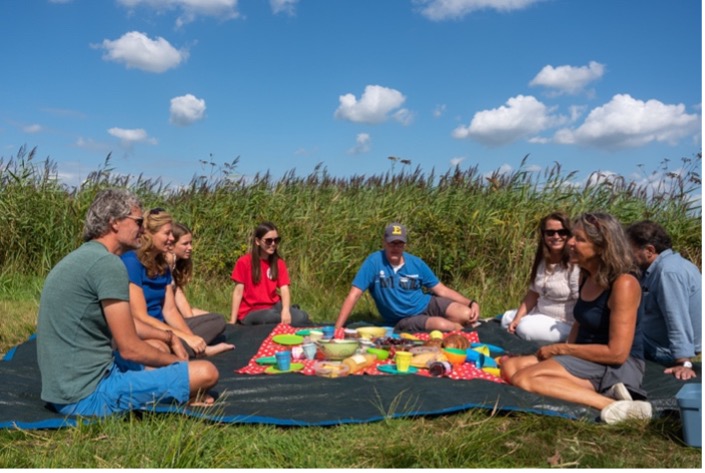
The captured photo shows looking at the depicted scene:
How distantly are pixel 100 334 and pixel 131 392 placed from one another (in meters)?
0.33

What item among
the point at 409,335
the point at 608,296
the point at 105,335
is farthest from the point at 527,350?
the point at 105,335

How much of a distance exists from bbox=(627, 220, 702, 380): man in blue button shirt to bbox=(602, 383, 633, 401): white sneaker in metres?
0.82

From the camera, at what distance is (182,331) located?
5.01 metres

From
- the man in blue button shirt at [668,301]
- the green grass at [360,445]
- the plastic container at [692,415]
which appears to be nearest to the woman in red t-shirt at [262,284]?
the green grass at [360,445]

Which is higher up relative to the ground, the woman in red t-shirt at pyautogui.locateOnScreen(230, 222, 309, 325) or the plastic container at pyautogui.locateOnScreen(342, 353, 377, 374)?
the woman in red t-shirt at pyautogui.locateOnScreen(230, 222, 309, 325)

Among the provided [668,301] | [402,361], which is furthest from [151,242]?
[668,301]

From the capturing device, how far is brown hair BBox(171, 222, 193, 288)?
5418 millimetres

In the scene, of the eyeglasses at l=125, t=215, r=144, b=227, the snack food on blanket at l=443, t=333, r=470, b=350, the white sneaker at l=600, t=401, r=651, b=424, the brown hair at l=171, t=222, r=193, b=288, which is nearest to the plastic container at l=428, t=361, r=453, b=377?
the snack food on blanket at l=443, t=333, r=470, b=350

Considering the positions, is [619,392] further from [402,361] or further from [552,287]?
[552,287]

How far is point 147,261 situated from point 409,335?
220 centimetres

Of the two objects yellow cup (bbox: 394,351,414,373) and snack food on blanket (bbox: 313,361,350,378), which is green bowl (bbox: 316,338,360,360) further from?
yellow cup (bbox: 394,351,414,373)

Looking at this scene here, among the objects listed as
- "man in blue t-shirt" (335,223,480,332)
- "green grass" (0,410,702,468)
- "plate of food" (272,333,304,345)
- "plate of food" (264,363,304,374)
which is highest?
"man in blue t-shirt" (335,223,480,332)

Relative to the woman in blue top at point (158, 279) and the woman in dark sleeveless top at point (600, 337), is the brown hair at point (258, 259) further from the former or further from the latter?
the woman in dark sleeveless top at point (600, 337)

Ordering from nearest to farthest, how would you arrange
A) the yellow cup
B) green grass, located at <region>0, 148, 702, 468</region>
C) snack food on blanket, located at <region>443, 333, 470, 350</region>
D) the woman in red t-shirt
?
1. the yellow cup
2. snack food on blanket, located at <region>443, 333, 470, 350</region>
3. the woman in red t-shirt
4. green grass, located at <region>0, 148, 702, 468</region>
